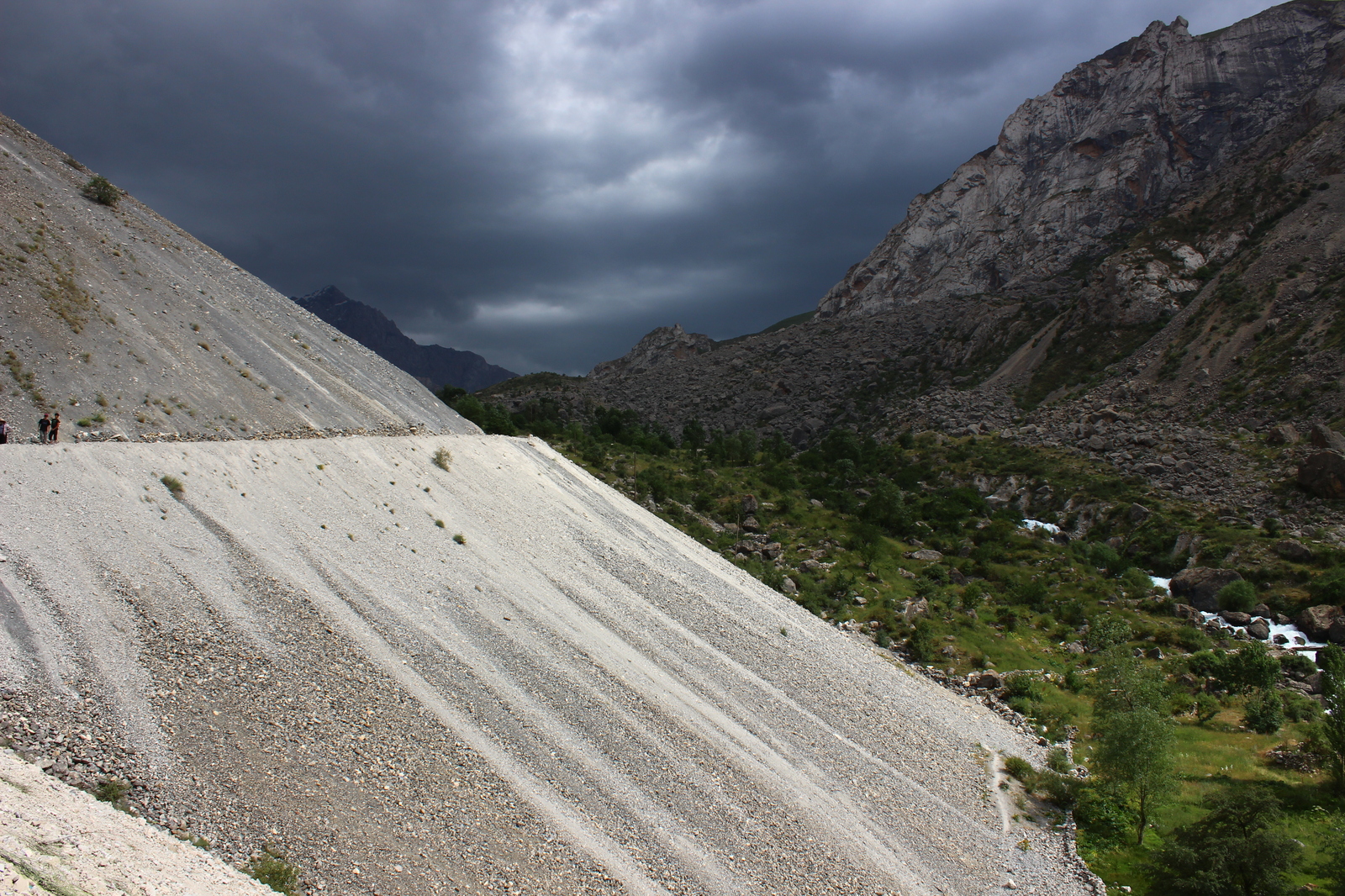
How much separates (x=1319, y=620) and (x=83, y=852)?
4872 cm

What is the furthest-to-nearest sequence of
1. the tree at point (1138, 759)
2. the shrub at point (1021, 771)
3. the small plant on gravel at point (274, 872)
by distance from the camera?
the shrub at point (1021, 771)
the tree at point (1138, 759)
the small plant on gravel at point (274, 872)

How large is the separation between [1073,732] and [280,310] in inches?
1545

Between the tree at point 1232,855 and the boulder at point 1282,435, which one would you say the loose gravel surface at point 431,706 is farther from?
the boulder at point 1282,435

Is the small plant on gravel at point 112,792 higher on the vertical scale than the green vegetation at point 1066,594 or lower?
lower

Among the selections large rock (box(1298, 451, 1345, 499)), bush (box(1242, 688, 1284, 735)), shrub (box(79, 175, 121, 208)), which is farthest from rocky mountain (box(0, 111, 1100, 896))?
large rock (box(1298, 451, 1345, 499))

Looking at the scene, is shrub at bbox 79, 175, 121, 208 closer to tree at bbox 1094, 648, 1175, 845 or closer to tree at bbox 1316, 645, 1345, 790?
tree at bbox 1094, 648, 1175, 845

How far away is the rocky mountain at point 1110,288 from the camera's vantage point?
216 ft

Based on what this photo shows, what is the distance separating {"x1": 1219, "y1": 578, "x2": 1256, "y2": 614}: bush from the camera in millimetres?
38688

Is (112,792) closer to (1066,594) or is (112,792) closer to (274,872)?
(274,872)

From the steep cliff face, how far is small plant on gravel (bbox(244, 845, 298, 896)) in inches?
5181

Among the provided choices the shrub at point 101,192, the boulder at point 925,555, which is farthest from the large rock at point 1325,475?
the shrub at point 101,192

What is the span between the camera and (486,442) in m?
30.3

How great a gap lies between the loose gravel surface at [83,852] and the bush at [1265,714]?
1305 inches

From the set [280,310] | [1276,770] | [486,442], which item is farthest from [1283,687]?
[280,310]
